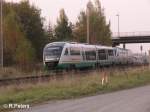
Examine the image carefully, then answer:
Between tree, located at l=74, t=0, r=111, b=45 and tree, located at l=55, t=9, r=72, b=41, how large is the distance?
8.59 ft

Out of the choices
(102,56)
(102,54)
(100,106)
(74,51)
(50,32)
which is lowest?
(100,106)

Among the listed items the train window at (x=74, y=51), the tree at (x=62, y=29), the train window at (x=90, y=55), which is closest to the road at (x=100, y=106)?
the train window at (x=74, y=51)

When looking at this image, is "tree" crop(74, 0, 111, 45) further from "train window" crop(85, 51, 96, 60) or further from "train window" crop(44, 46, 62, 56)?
"train window" crop(44, 46, 62, 56)

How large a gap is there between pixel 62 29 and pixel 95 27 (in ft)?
30.0

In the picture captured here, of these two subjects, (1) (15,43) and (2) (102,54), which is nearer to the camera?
(2) (102,54)

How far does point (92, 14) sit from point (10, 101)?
212 ft

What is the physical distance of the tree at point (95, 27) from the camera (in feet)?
262

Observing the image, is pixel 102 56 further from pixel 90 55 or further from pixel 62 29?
pixel 62 29

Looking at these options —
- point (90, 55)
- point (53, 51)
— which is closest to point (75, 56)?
point (53, 51)

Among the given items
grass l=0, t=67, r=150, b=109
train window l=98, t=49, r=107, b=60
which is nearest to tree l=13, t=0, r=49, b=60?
train window l=98, t=49, r=107, b=60

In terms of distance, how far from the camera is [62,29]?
87.6 m

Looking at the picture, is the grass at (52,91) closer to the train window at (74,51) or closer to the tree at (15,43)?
the train window at (74,51)

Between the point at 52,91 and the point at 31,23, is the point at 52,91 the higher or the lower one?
the lower one

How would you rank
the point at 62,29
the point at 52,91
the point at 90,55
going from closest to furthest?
the point at 52,91
the point at 90,55
the point at 62,29
